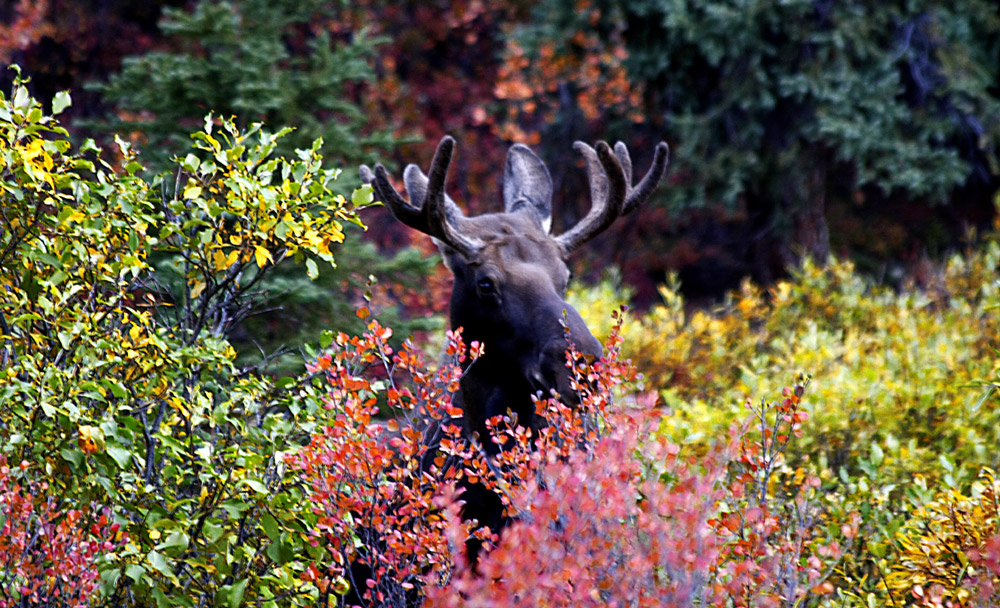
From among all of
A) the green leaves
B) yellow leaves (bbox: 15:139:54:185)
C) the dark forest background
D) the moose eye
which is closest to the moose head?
the moose eye

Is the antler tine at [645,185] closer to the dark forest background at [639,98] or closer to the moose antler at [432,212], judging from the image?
the moose antler at [432,212]

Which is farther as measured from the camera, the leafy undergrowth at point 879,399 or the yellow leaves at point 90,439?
the leafy undergrowth at point 879,399

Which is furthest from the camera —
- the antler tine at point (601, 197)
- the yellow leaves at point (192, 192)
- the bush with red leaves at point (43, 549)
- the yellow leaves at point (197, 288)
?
the antler tine at point (601, 197)

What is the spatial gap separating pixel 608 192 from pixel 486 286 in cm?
95

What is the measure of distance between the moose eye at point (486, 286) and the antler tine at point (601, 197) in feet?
1.83

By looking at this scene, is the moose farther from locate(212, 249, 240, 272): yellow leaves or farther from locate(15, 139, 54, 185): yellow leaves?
locate(15, 139, 54, 185): yellow leaves

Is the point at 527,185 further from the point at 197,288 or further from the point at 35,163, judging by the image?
the point at 35,163

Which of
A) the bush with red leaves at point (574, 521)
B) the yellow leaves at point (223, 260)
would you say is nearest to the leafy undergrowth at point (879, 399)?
the bush with red leaves at point (574, 521)

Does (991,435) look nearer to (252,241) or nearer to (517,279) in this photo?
(517,279)

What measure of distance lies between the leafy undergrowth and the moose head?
43.1 inches

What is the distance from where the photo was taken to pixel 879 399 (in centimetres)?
609

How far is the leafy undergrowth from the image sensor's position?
4090 millimetres

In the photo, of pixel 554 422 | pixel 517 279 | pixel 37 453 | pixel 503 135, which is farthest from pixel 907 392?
pixel 503 135

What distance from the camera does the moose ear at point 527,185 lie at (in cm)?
564
